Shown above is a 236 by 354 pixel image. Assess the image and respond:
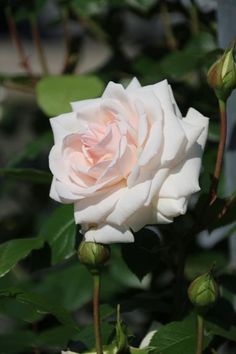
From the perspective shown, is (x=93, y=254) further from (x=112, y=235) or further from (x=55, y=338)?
(x=55, y=338)

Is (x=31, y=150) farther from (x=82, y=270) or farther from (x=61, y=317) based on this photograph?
(x=61, y=317)

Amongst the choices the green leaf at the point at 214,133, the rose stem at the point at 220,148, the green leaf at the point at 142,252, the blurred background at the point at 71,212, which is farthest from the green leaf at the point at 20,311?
the green leaf at the point at 214,133

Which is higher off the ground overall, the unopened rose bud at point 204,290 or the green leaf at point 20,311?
the unopened rose bud at point 204,290

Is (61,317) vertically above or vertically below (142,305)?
above

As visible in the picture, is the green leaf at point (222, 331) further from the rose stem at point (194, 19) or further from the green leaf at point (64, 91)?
the rose stem at point (194, 19)

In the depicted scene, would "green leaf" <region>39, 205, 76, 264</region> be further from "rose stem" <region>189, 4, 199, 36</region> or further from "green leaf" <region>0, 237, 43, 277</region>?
"rose stem" <region>189, 4, 199, 36</region>

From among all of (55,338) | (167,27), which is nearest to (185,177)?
(55,338)

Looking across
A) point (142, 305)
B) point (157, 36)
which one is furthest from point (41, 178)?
point (157, 36)
